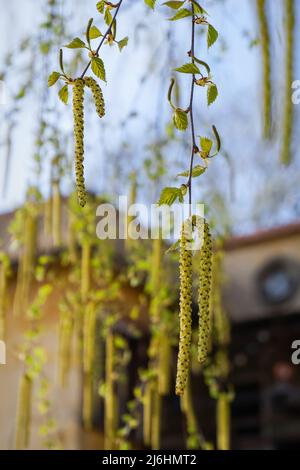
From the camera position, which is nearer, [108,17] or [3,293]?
[108,17]

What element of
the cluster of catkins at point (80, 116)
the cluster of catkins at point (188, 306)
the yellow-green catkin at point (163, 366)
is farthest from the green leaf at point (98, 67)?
the yellow-green catkin at point (163, 366)

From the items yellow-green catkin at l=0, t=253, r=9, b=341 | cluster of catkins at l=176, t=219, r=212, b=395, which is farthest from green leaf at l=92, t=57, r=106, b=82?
yellow-green catkin at l=0, t=253, r=9, b=341

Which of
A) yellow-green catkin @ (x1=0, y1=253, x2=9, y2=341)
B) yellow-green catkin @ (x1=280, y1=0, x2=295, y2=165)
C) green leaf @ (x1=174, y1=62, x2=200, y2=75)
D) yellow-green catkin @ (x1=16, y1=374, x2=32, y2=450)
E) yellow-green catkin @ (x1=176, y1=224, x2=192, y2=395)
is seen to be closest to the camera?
yellow-green catkin @ (x1=176, y1=224, x2=192, y2=395)

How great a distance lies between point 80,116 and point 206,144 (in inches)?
10.7

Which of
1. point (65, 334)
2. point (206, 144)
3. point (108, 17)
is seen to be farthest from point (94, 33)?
point (65, 334)

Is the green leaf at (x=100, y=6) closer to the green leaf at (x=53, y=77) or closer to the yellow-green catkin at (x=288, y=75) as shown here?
the green leaf at (x=53, y=77)

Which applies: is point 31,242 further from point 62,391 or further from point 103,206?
point 62,391

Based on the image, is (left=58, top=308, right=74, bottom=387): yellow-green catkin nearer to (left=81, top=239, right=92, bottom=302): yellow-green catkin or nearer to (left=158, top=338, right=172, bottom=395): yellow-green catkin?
(left=81, top=239, right=92, bottom=302): yellow-green catkin

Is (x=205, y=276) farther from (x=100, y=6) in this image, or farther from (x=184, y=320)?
(x=100, y=6)

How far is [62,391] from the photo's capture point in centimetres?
618

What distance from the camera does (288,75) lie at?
7.72 ft

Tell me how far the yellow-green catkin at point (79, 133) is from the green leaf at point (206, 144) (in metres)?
0.26

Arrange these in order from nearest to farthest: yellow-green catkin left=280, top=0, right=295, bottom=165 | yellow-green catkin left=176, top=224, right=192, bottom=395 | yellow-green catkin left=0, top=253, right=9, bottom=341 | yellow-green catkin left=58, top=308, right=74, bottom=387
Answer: yellow-green catkin left=176, top=224, right=192, bottom=395, yellow-green catkin left=280, top=0, right=295, bottom=165, yellow-green catkin left=0, top=253, right=9, bottom=341, yellow-green catkin left=58, top=308, right=74, bottom=387

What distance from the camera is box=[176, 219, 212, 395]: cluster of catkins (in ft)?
5.15
